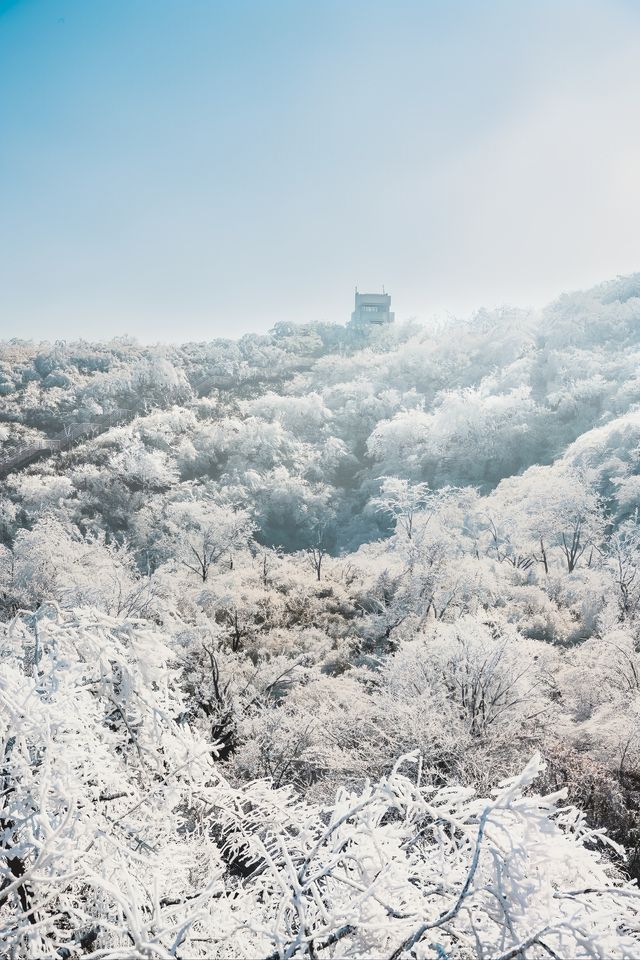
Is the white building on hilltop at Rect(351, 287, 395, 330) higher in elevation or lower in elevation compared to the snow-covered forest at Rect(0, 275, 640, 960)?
higher

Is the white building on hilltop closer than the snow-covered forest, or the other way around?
the snow-covered forest

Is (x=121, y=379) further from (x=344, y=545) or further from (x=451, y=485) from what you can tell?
(x=451, y=485)

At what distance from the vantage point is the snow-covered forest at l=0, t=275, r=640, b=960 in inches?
97.9

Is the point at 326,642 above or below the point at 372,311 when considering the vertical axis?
below

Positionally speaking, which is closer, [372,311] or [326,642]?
[326,642]

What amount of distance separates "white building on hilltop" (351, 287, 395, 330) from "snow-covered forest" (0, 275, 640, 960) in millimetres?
4710

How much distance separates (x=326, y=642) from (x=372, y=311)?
8402 centimetres

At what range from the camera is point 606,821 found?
9852 mm

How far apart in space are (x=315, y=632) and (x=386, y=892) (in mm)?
25098

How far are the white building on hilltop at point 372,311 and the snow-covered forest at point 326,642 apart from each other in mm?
4710

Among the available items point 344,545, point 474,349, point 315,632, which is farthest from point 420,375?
point 315,632

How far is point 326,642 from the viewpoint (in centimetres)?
2584

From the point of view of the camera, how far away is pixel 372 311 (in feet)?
322

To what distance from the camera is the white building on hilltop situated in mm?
96375
